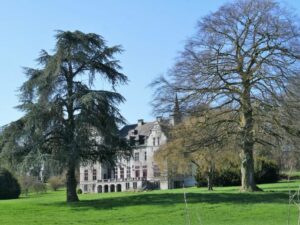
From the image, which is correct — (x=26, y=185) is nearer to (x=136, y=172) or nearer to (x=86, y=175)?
(x=136, y=172)

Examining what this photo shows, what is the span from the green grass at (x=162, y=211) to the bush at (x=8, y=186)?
36.9 meters

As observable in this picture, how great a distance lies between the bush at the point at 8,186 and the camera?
65.2 meters

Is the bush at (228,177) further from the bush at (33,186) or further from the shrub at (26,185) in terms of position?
the bush at (33,186)

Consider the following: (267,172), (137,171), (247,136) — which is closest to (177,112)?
(247,136)

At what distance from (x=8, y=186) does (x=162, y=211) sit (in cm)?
4574

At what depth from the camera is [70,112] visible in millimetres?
33438

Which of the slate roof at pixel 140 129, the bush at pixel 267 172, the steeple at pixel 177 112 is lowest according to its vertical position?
the bush at pixel 267 172

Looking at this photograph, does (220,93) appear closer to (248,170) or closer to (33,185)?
(248,170)

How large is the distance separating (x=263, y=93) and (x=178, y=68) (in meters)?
5.56

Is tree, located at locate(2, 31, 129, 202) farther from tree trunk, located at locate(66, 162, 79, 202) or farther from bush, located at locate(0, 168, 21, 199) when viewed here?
bush, located at locate(0, 168, 21, 199)

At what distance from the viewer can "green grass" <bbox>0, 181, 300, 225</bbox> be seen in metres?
21.8

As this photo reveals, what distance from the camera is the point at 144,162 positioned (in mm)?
99812

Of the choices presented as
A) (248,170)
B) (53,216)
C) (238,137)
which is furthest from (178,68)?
(53,216)

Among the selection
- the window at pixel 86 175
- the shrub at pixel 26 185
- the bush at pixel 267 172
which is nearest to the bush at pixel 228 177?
the bush at pixel 267 172
